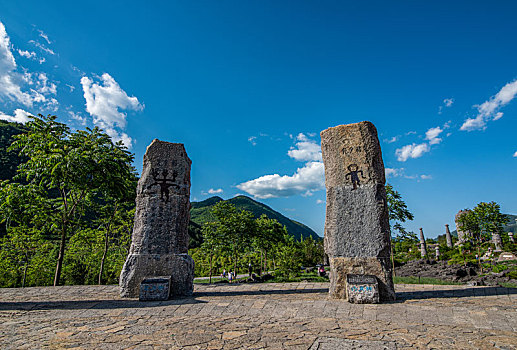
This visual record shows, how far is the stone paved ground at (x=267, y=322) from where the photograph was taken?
3.25 meters

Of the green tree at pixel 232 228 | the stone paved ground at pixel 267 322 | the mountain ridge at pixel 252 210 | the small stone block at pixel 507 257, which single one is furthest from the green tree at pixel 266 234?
the mountain ridge at pixel 252 210

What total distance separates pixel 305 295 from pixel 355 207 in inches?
92.7

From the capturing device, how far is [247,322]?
4.31m

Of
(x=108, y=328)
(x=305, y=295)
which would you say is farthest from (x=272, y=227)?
(x=108, y=328)

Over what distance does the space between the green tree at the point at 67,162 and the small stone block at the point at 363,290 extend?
8.17 meters

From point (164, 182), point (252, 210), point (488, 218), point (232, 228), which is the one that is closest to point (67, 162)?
point (164, 182)

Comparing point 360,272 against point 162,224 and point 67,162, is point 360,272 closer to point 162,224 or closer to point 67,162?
point 162,224

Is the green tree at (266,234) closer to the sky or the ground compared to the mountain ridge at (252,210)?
closer to the ground

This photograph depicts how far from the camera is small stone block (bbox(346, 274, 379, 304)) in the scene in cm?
533

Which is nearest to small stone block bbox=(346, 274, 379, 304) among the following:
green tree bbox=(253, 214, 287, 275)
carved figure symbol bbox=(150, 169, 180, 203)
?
carved figure symbol bbox=(150, 169, 180, 203)

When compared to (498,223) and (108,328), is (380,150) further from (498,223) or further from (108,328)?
(498,223)

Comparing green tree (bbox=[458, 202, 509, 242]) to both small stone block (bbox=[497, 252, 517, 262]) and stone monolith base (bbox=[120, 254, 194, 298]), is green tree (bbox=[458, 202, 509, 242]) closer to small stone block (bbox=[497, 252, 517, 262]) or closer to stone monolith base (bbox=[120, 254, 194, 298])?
small stone block (bbox=[497, 252, 517, 262])

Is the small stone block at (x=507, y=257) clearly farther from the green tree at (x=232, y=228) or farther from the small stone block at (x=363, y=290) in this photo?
the small stone block at (x=363, y=290)

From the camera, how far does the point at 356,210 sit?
6.05 meters
